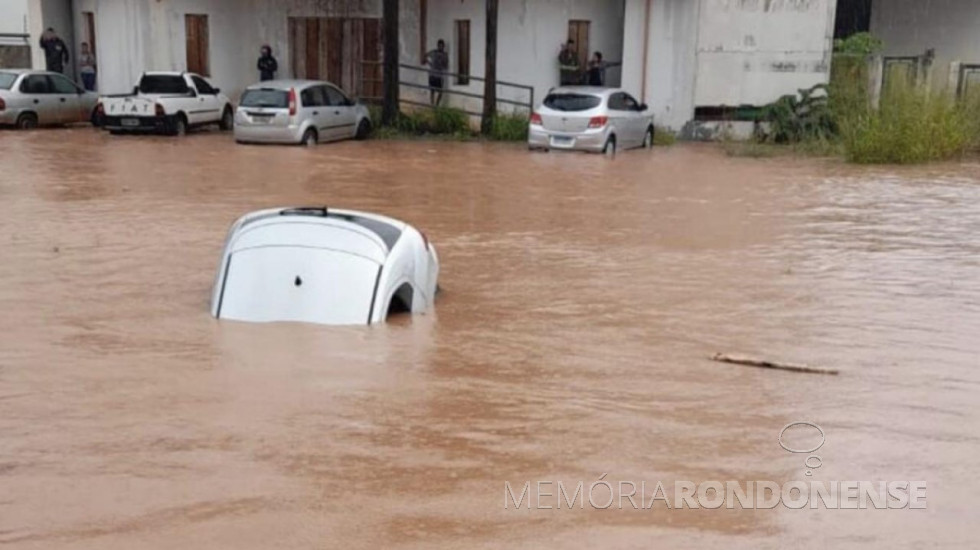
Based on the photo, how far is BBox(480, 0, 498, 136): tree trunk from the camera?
26.5 m

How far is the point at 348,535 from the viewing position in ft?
16.5

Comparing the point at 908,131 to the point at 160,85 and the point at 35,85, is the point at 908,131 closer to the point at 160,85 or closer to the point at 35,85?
the point at 160,85

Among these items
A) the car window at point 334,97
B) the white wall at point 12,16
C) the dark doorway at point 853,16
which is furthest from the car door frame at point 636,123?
the white wall at point 12,16

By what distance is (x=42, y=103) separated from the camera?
26422 mm

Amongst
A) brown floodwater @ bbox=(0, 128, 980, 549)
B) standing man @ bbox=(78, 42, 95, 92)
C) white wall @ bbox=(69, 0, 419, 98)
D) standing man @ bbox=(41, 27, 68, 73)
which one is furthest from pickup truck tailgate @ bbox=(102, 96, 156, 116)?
brown floodwater @ bbox=(0, 128, 980, 549)

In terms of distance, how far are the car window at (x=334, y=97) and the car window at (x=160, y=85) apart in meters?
3.69

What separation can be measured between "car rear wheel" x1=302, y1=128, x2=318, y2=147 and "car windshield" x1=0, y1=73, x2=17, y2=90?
7566 mm

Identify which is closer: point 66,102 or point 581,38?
point 66,102

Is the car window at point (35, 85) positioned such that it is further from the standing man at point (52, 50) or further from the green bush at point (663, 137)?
the green bush at point (663, 137)

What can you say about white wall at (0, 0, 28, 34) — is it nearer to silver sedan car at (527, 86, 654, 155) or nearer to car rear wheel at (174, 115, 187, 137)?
car rear wheel at (174, 115, 187, 137)

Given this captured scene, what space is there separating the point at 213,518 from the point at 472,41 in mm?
25079

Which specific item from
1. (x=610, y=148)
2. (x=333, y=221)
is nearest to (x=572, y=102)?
(x=610, y=148)

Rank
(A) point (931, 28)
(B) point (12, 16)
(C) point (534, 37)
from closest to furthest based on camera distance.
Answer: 1. (C) point (534, 37)
2. (B) point (12, 16)
3. (A) point (931, 28)

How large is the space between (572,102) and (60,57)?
14598 mm
